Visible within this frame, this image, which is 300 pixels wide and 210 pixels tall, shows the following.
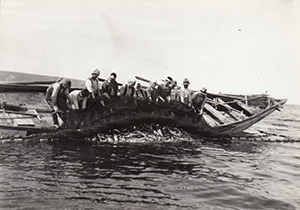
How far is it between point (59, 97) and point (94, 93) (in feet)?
3.46

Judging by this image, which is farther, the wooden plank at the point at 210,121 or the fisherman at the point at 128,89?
the wooden plank at the point at 210,121

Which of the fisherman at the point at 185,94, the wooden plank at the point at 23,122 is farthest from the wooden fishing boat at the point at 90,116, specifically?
the fisherman at the point at 185,94

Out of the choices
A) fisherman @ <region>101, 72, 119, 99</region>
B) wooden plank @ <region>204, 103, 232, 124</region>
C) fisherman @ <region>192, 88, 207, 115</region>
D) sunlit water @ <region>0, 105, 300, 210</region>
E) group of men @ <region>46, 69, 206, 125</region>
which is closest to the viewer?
sunlit water @ <region>0, 105, 300, 210</region>

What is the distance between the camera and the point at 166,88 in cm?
1042

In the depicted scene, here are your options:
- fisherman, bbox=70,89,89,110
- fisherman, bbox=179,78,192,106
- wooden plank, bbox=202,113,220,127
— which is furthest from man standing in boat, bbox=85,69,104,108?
wooden plank, bbox=202,113,220,127

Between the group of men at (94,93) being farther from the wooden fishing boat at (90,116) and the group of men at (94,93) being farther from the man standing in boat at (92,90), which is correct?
the wooden fishing boat at (90,116)

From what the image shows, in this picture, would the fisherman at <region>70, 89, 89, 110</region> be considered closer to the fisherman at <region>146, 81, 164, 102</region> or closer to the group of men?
the group of men

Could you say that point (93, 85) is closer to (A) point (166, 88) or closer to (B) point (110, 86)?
(B) point (110, 86)

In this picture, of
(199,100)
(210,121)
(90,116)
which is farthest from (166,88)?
(90,116)

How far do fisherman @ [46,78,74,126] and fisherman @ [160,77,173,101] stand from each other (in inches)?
146

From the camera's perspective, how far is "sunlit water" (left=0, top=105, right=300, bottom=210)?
442cm

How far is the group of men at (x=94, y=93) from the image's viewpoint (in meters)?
7.78

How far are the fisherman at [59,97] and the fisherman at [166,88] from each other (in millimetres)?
3713

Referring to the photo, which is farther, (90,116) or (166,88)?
(166,88)
